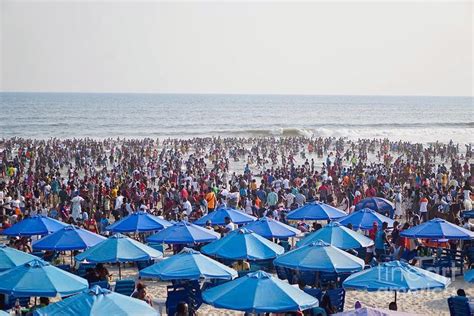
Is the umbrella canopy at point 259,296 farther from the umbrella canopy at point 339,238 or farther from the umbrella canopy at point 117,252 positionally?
the umbrella canopy at point 339,238

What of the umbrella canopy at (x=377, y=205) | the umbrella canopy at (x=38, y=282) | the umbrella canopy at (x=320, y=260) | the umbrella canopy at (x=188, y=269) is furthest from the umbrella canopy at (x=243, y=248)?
the umbrella canopy at (x=377, y=205)

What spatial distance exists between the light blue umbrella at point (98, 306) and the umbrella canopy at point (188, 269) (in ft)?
7.54

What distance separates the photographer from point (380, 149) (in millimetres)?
51031

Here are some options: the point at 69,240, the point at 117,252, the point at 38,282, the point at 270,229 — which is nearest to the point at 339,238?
the point at 270,229

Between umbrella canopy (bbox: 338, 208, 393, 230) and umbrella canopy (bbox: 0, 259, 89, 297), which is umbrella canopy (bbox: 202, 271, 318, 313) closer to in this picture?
umbrella canopy (bbox: 0, 259, 89, 297)

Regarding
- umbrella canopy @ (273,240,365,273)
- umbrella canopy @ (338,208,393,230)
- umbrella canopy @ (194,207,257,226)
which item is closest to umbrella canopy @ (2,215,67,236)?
umbrella canopy @ (194,207,257,226)

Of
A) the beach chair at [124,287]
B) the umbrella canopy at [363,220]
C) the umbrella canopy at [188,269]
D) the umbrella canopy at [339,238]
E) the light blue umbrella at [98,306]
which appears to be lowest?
the beach chair at [124,287]

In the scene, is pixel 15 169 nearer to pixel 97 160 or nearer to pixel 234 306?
pixel 97 160

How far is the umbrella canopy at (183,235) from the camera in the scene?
1522 cm

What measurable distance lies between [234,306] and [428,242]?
912 cm

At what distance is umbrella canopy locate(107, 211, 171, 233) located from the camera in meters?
16.8

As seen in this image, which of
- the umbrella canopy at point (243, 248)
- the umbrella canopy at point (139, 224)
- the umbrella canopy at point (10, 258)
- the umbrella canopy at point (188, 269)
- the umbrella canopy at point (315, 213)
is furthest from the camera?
the umbrella canopy at point (315, 213)

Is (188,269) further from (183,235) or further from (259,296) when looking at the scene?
(183,235)

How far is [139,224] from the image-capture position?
666 inches
